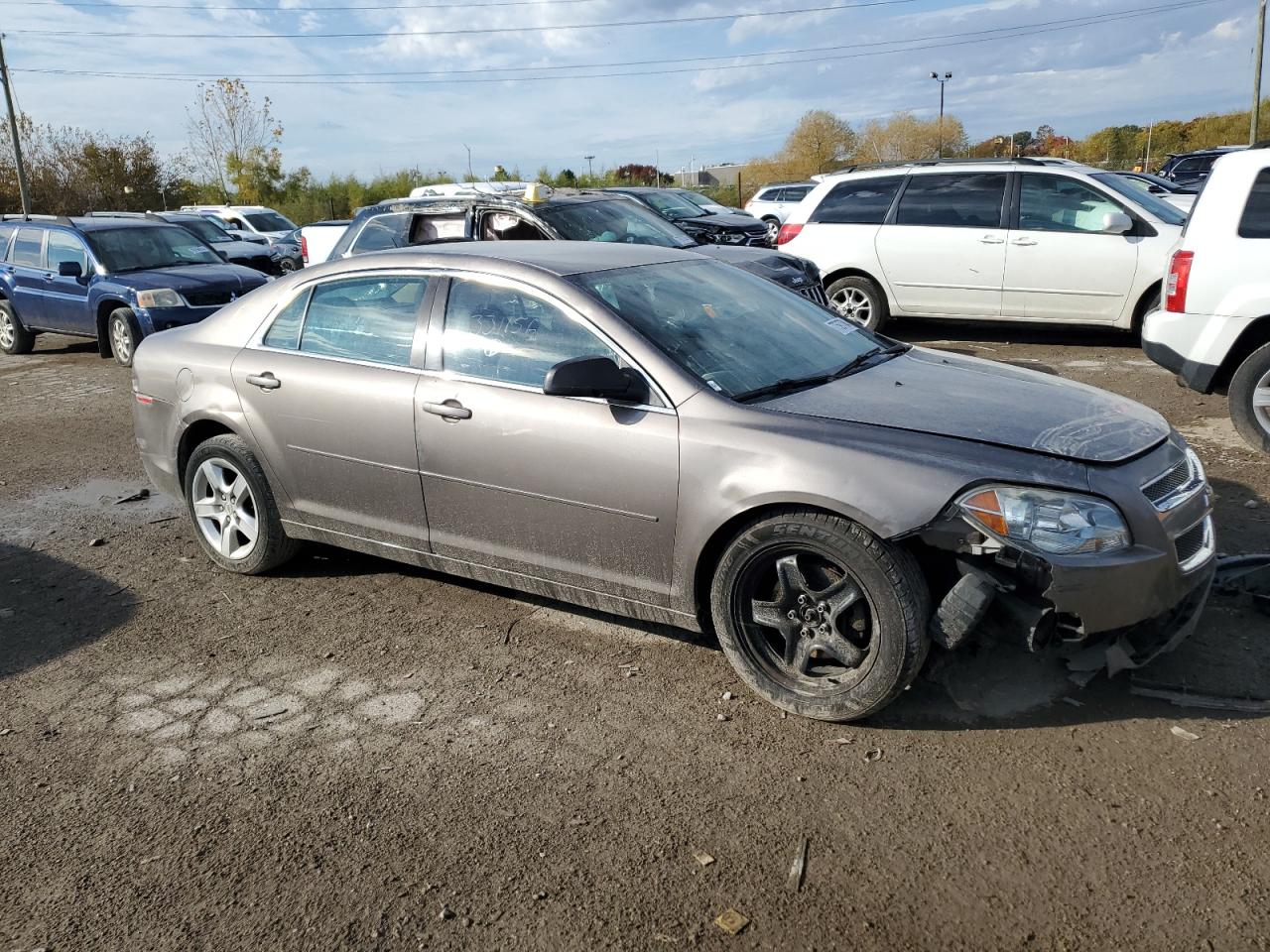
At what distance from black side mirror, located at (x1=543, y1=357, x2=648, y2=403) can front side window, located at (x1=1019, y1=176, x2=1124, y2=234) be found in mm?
7897

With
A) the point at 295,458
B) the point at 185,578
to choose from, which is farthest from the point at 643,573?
the point at 185,578

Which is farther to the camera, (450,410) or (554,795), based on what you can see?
(450,410)

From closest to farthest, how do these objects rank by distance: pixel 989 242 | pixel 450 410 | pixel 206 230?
pixel 450 410
pixel 989 242
pixel 206 230

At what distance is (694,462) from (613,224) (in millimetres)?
6997

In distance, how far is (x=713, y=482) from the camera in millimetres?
3770

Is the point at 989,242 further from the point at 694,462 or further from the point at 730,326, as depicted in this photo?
the point at 694,462

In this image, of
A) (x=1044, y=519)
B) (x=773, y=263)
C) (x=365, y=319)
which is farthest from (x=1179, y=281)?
(x=365, y=319)

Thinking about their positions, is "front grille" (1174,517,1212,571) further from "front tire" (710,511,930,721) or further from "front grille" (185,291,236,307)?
"front grille" (185,291,236,307)

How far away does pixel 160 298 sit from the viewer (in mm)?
12086

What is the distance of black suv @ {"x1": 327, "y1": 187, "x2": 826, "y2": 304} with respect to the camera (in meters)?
9.64

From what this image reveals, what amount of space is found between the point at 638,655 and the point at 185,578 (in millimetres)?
2586

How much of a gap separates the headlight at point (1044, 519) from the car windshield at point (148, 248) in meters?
12.0

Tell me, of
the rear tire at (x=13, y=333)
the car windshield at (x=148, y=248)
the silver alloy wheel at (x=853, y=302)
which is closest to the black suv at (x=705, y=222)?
the silver alloy wheel at (x=853, y=302)

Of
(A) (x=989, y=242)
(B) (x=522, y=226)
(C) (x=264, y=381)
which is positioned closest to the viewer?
(C) (x=264, y=381)
